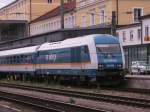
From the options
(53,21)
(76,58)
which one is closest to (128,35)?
(76,58)

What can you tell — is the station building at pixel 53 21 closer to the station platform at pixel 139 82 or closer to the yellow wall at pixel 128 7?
the yellow wall at pixel 128 7

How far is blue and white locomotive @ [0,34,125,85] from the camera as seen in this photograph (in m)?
32.1

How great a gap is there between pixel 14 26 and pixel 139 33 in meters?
48.5

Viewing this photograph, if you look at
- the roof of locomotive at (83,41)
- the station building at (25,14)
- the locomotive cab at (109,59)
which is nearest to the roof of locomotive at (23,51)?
the roof of locomotive at (83,41)

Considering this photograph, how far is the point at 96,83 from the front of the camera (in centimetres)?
3281

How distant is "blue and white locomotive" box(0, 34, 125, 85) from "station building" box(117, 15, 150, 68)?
20.1 m

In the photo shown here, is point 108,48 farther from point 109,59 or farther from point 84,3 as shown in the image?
point 84,3

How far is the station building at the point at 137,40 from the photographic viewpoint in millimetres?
60234

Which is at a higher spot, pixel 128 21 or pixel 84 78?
pixel 128 21

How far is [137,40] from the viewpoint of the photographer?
63.8m

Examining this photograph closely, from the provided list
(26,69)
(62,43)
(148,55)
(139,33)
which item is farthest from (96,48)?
(139,33)

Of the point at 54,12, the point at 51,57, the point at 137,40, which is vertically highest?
the point at 54,12

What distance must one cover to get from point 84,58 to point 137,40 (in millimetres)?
31523

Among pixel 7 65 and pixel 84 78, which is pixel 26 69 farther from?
pixel 84 78
